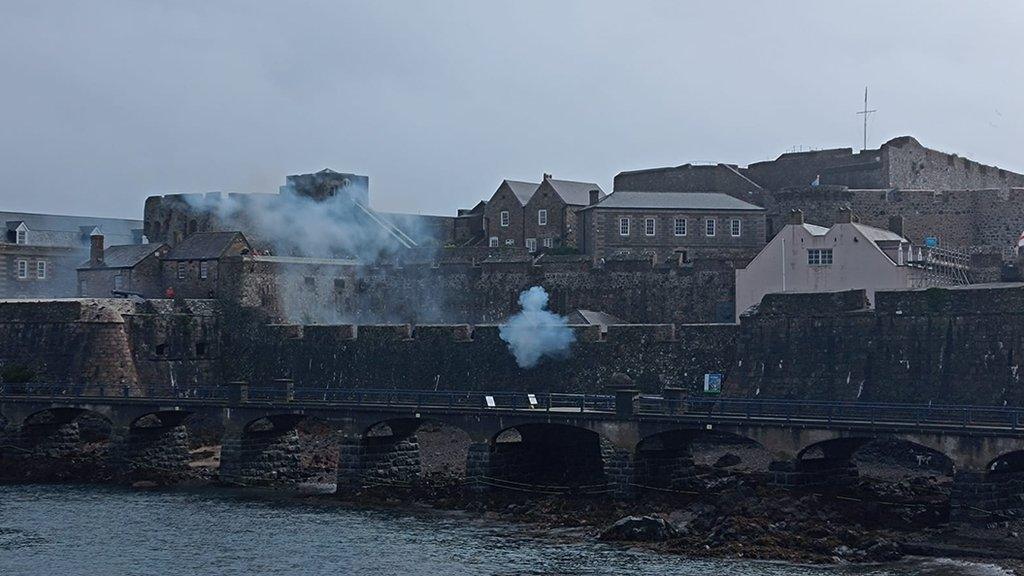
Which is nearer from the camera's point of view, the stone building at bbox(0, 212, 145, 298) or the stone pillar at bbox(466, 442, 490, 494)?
the stone pillar at bbox(466, 442, 490, 494)


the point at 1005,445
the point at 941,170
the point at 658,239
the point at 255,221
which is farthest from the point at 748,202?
the point at 1005,445

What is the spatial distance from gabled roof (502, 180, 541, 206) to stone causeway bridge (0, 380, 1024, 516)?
29.1 metres

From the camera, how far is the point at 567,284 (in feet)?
271

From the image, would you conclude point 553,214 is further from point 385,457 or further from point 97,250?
point 385,457

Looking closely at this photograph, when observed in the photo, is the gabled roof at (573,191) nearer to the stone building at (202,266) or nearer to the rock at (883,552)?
the stone building at (202,266)

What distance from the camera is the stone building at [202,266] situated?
8612 centimetres

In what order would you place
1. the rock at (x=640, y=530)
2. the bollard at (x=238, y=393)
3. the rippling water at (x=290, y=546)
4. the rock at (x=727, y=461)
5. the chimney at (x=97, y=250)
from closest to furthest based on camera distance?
the rippling water at (x=290, y=546), the rock at (x=640, y=530), the rock at (x=727, y=461), the bollard at (x=238, y=393), the chimney at (x=97, y=250)

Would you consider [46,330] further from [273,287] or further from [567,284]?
[567,284]

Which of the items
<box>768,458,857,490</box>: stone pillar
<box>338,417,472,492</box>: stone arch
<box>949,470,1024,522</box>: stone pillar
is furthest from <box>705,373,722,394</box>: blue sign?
<box>949,470,1024,522</box>: stone pillar

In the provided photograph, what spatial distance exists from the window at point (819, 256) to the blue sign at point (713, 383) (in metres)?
8.29

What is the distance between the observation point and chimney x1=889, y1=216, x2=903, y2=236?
262 feet

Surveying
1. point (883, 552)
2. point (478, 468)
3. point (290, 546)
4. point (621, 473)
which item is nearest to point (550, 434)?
point (478, 468)

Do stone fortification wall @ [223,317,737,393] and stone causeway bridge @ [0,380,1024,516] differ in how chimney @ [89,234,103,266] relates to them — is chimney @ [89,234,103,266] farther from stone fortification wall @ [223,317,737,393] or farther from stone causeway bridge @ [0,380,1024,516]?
stone causeway bridge @ [0,380,1024,516]

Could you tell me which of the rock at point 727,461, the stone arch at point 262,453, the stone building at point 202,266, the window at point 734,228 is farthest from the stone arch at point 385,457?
the window at point 734,228
